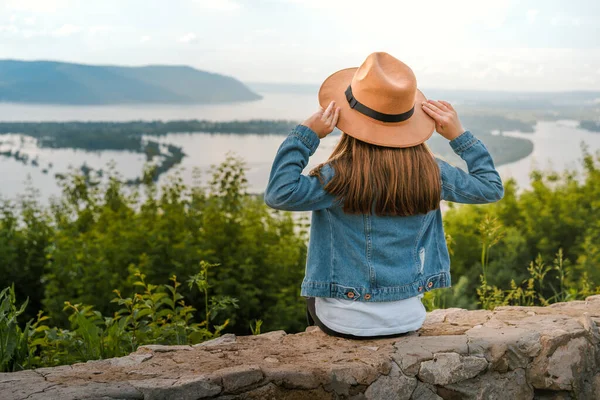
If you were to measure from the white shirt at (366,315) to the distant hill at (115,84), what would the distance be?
8.42 meters

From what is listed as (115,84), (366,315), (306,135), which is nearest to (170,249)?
(366,315)

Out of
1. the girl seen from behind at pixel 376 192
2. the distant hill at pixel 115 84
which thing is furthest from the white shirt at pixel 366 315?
the distant hill at pixel 115 84

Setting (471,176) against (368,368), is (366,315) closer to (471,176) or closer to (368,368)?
(368,368)

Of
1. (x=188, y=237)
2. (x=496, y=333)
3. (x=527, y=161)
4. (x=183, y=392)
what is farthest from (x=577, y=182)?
(x=183, y=392)

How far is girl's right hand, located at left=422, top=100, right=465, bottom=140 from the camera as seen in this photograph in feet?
9.10

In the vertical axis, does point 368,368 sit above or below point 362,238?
below

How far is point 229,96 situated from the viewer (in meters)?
11.1

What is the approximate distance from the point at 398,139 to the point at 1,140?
747cm

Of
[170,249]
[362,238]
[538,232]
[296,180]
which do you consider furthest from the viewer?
[538,232]

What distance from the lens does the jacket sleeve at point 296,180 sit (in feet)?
8.20

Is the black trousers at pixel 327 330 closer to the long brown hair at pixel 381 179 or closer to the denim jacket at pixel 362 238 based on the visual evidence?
the denim jacket at pixel 362 238

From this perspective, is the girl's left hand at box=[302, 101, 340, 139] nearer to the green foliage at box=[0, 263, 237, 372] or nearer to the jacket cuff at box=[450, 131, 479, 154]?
the jacket cuff at box=[450, 131, 479, 154]

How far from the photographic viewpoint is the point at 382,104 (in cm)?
255

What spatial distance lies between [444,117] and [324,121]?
1.81ft
